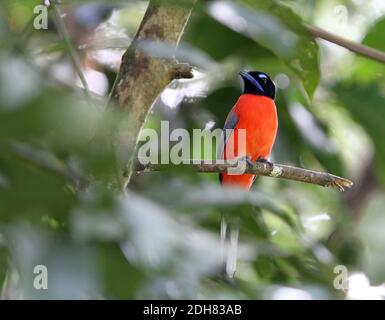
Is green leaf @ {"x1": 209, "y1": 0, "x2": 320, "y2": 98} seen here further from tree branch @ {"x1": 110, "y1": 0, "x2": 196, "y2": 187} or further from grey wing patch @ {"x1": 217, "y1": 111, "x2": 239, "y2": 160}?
grey wing patch @ {"x1": 217, "y1": 111, "x2": 239, "y2": 160}

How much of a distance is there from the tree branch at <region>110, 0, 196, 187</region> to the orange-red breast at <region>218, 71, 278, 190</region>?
25.6 inches

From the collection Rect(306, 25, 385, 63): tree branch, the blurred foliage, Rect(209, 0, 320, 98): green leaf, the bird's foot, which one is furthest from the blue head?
Rect(306, 25, 385, 63): tree branch

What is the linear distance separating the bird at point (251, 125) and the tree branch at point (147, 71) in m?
0.62

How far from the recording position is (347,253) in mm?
2512

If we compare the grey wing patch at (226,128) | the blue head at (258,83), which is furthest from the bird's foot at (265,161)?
the blue head at (258,83)

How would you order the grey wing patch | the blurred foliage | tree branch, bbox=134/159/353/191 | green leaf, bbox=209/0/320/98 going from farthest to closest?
the grey wing patch
tree branch, bbox=134/159/353/191
green leaf, bbox=209/0/320/98
the blurred foliage

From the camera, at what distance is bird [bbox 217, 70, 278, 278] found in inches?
92.9

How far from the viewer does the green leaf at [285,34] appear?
3.92 feet

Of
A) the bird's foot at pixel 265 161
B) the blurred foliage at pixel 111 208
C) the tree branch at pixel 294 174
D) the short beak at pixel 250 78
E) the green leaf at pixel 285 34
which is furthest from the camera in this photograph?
the short beak at pixel 250 78

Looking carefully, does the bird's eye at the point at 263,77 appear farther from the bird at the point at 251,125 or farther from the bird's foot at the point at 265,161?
the bird's foot at the point at 265,161

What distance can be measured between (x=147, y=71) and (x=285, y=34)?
0.35 meters

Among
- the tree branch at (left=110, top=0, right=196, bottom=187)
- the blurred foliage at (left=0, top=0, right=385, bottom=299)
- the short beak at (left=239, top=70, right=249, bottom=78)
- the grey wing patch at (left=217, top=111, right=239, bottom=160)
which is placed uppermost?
the short beak at (left=239, top=70, right=249, bottom=78)
